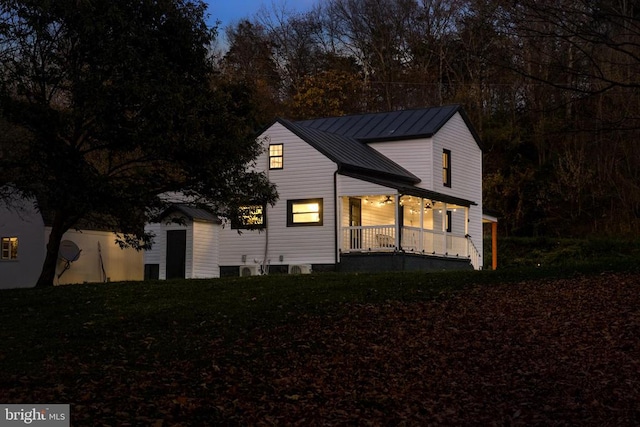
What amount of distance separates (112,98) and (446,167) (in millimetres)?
17819

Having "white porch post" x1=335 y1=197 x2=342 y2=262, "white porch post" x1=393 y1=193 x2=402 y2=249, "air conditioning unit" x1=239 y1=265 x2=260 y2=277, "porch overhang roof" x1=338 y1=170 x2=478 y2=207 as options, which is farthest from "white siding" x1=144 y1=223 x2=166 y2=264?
"white porch post" x1=393 y1=193 x2=402 y2=249

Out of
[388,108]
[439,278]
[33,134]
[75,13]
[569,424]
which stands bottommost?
[569,424]

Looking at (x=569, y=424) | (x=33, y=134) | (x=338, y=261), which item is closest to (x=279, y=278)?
(x=33, y=134)

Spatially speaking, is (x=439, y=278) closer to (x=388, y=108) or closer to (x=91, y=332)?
(x=91, y=332)

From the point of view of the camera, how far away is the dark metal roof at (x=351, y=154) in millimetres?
31438

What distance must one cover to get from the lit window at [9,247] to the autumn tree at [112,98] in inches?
485

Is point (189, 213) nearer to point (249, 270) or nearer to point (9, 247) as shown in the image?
point (249, 270)

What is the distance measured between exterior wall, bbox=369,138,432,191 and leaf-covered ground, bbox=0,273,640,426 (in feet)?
58.5

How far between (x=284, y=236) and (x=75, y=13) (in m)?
13.6

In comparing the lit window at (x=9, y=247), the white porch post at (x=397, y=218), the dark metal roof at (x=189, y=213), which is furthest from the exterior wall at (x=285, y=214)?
the lit window at (x=9, y=247)

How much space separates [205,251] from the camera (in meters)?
33.1

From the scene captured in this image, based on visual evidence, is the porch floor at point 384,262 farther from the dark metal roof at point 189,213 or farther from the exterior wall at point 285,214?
the dark metal roof at point 189,213

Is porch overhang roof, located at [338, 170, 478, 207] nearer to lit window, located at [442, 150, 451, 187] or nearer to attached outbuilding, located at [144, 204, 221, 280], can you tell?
lit window, located at [442, 150, 451, 187]

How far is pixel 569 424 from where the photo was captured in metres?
10.1
